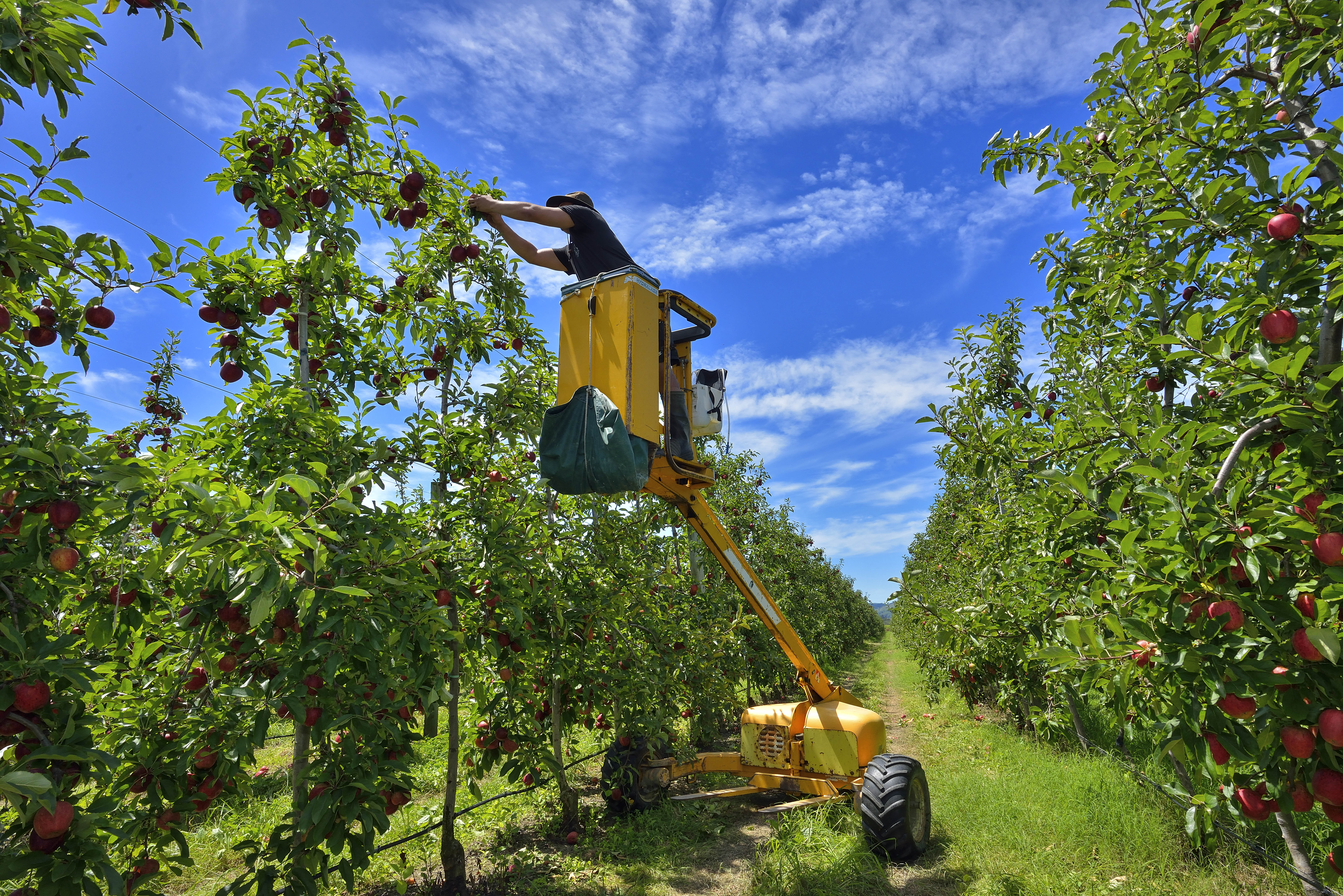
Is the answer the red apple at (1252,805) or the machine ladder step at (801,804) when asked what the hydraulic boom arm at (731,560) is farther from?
the red apple at (1252,805)

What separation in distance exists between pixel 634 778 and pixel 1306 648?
5594 mm

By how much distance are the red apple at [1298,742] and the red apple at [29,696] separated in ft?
13.3

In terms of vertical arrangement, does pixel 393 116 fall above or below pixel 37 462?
above

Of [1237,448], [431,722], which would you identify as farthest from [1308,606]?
[431,722]

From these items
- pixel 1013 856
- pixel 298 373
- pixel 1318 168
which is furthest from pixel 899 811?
pixel 298 373

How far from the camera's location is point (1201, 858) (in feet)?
14.4

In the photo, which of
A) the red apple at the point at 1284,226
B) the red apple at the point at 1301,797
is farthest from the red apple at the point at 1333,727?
the red apple at the point at 1284,226

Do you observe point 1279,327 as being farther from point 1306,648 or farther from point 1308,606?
point 1306,648

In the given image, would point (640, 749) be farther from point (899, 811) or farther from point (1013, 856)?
point (1013, 856)

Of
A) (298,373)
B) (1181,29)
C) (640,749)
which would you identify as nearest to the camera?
(1181,29)

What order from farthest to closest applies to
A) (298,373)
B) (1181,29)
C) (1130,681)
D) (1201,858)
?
1. (1201,858)
2. (298,373)
3. (1181,29)
4. (1130,681)

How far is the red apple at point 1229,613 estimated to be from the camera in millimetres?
1896

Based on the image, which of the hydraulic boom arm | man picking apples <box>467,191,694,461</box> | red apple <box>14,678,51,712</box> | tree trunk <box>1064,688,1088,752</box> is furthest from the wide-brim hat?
tree trunk <box>1064,688,1088,752</box>

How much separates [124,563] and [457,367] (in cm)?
275
